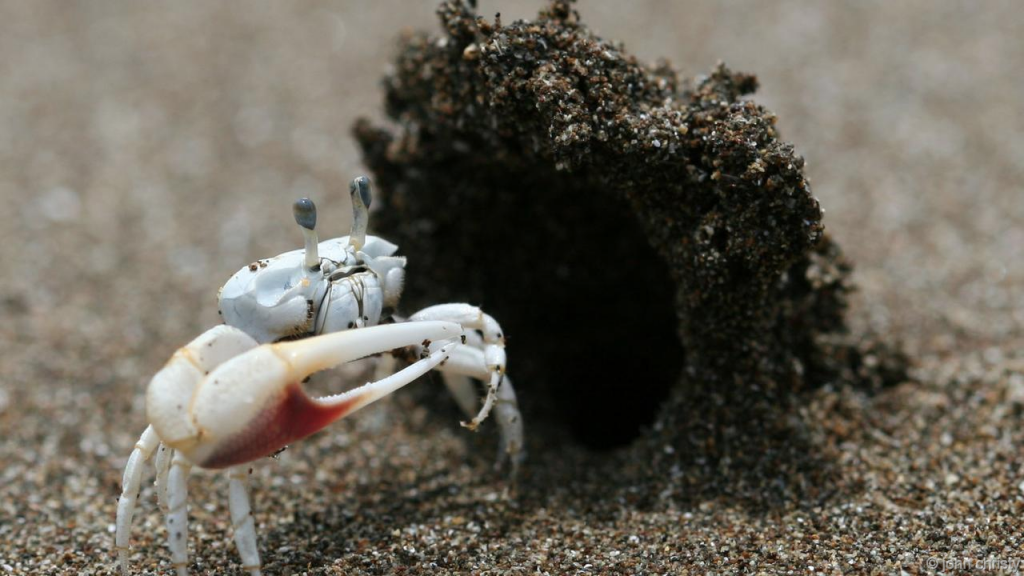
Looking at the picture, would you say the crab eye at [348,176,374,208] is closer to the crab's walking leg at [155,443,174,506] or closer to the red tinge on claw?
the red tinge on claw

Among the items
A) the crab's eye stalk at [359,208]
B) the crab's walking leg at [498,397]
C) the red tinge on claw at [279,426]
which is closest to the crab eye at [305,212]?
the crab's eye stalk at [359,208]

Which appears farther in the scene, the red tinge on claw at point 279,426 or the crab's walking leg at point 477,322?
the crab's walking leg at point 477,322

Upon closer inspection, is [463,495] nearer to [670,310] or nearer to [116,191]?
[670,310]

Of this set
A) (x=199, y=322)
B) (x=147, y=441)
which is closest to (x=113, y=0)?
(x=199, y=322)

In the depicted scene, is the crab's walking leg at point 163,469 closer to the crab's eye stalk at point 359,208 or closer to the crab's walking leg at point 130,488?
the crab's walking leg at point 130,488

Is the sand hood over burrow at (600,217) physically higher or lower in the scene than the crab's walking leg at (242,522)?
higher

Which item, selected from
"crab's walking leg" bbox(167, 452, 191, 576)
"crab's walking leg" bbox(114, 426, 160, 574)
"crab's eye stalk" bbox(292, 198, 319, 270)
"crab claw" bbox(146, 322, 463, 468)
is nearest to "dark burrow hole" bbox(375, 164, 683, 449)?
"crab's eye stalk" bbox(292, 198, 319, 270)
